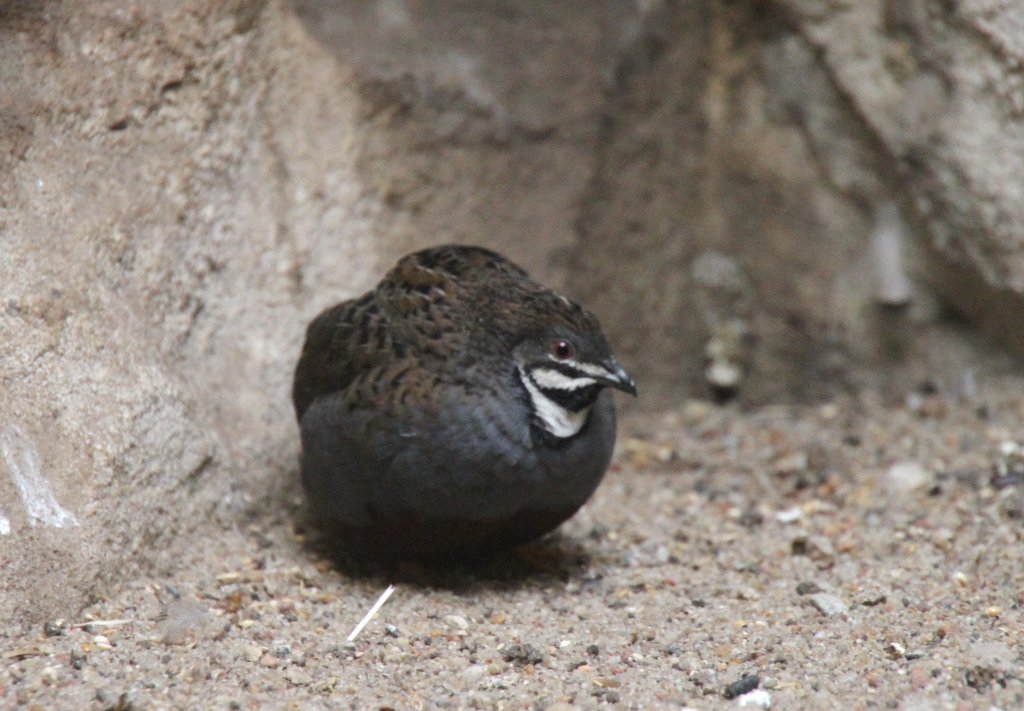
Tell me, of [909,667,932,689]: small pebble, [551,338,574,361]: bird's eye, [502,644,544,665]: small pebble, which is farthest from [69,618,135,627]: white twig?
[909,667,932,689]: small pebble

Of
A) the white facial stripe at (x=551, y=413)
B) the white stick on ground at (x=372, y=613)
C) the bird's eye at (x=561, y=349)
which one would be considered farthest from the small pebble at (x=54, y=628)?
the bird's eye at (x=561, y=349)

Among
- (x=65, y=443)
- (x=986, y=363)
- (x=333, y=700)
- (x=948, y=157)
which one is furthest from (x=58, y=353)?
(x=986, y=363)

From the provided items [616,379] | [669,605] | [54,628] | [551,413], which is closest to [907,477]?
[669,605]

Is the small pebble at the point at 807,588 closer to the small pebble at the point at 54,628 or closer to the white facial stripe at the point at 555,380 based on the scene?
the white facial stripe at the point at 555,380

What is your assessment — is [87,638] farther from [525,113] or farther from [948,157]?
[948,157]

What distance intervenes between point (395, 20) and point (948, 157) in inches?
92.7

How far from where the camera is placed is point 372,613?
4234 millimetres

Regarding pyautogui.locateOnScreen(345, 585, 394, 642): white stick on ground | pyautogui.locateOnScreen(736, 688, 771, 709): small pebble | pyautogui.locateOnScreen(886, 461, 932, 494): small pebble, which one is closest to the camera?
pyautogui.locateOnScreen(736, 688, 771, 709): small pebble

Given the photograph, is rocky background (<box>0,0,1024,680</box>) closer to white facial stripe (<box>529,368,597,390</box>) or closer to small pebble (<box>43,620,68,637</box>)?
small pebble (<box>43,620,68,637</box>)

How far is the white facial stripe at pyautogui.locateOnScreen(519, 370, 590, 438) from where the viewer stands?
441 cm

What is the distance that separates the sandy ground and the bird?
28cm

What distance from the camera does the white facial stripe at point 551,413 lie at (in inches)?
174

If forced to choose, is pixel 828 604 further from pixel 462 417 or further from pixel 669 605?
pixel 462 417

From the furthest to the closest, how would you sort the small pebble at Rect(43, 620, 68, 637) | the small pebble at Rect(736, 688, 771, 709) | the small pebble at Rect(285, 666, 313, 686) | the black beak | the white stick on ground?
the black beak < the white stick on ground < the small pebble at Rect(43, 620, 68, 637) < the small pebble at Rect(285, 666, 313, 686) < the small pebble at Rect(736, 688, 771, 709)
